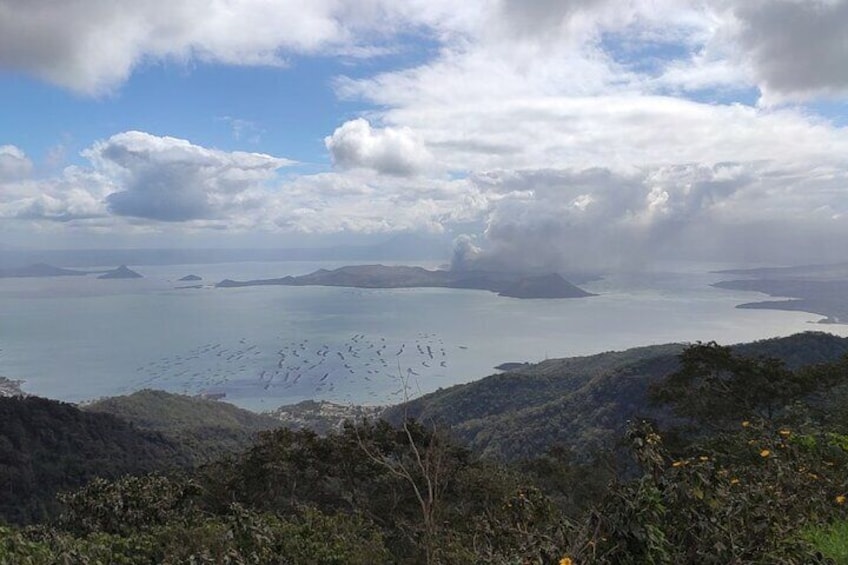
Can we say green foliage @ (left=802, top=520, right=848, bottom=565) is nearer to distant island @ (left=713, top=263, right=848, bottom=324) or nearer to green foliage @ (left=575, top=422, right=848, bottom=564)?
green foliage @ (left=575, top=422, right=848, bottom=564)

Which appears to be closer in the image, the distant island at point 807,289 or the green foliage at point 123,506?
the green foliage at point 123,506

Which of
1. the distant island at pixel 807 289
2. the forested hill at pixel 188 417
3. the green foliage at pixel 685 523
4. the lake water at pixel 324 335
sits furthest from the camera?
the distant island at pixel 807 289

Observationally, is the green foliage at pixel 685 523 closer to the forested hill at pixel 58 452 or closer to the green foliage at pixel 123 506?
the green foliage at pixel 123 506

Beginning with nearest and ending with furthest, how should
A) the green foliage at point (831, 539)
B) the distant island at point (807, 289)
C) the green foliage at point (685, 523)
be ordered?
the green foliage at point (685, 523) < the green foliage at point (831, 539) < the distant island at point (807, 289)

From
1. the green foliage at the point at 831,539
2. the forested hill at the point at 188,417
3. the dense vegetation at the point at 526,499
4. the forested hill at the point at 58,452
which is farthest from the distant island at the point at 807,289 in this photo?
the green foliage at the point at 831,539

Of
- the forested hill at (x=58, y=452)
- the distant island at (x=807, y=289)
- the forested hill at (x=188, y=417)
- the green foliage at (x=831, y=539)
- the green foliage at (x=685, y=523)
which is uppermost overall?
the green foliage at (x=685, y=523)

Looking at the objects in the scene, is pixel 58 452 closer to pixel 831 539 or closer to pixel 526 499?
pixel 526 499
